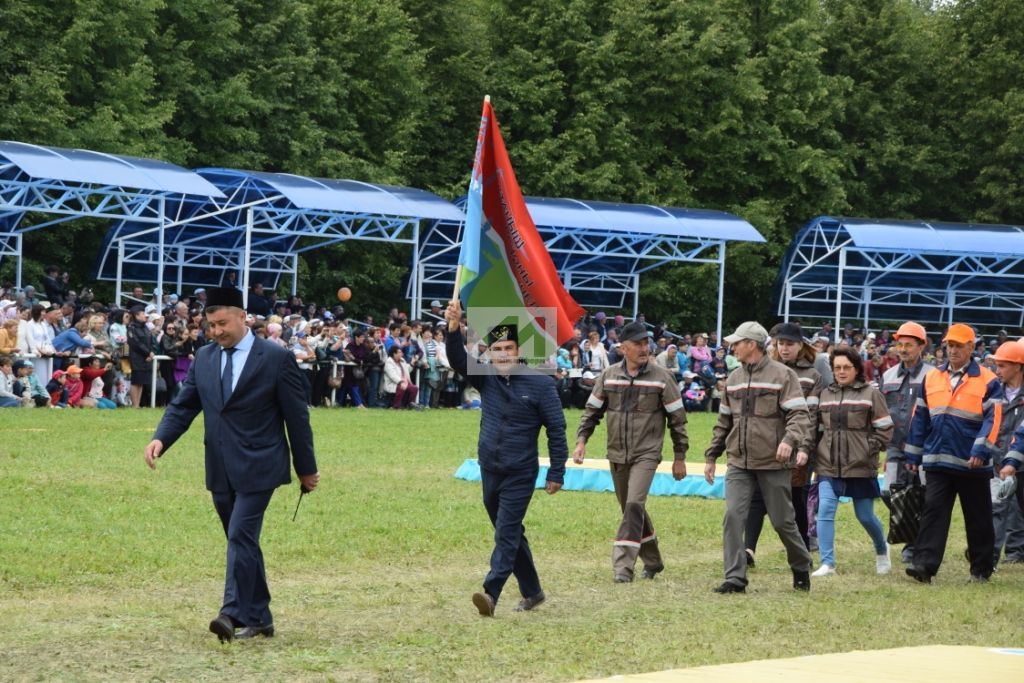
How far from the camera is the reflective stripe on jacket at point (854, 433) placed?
13.3m

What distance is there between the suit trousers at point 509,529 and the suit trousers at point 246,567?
5.50ft

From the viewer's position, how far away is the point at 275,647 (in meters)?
9.09

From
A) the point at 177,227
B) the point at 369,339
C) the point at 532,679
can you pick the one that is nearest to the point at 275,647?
the point at 532,679

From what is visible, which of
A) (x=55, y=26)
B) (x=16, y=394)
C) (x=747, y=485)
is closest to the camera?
(x=747, y=485)

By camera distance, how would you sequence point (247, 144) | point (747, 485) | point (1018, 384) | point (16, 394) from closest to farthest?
point (747, 485) → point (1018, 384) → point (16, 394) → point (247, 144)

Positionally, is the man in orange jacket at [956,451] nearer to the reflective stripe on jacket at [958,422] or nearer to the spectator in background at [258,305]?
the reflective stripe on jacket at [958,422]

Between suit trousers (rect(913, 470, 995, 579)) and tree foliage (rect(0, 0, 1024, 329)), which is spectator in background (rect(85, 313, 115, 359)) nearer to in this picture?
tree foliage (rect(0, 0, 1024, 329))

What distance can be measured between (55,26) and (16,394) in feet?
53.8

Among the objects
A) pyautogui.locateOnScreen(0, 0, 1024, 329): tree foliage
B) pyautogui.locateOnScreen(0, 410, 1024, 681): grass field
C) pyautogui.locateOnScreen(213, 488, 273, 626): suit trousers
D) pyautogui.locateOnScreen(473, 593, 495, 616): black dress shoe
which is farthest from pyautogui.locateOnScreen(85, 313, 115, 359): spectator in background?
pyautogui.locateOnScreen(213, 488, 273, 626): suit trousers

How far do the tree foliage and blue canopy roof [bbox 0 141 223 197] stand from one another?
632cm

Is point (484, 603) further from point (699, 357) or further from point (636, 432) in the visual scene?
point (699, 357)

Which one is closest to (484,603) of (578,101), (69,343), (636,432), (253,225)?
(636,432)

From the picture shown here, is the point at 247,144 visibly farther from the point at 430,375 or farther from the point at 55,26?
the point at 430,375

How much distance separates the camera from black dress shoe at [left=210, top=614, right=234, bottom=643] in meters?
9.15
